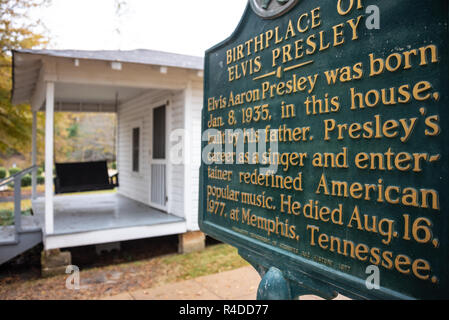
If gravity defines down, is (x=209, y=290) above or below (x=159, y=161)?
below

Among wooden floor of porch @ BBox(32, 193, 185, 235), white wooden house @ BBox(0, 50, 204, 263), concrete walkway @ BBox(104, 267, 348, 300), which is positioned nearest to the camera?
concrete walkway @ BBox(104, 267, 348, 300)

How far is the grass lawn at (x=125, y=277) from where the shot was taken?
489cm

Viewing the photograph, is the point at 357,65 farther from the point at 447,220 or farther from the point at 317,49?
the point at 447,220

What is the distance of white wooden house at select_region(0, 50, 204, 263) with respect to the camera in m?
5.75

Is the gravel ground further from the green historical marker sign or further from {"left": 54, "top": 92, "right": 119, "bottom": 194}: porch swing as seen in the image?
the green historical marker sign

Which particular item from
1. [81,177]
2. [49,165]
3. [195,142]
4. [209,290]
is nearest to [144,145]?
[81,177]

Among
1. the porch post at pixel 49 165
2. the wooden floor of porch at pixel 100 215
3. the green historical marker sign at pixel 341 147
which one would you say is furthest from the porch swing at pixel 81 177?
the green historical marker sign at pixel 341 147

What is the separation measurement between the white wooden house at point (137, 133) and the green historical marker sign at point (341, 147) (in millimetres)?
4324

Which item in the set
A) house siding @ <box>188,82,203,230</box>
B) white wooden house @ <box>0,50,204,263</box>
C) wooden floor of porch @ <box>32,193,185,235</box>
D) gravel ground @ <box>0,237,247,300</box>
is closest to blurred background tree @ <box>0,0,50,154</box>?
white wooden house @ <box>0,50,204,263</box>

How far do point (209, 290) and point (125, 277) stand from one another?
65.2 inches

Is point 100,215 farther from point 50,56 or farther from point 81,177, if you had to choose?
point 50,56

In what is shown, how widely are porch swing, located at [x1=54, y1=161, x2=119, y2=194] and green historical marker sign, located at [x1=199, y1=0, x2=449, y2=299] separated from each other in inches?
256

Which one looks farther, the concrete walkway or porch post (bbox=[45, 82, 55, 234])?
porch post (bbox=[45, 82, 55, 234])

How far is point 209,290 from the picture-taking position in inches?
184
